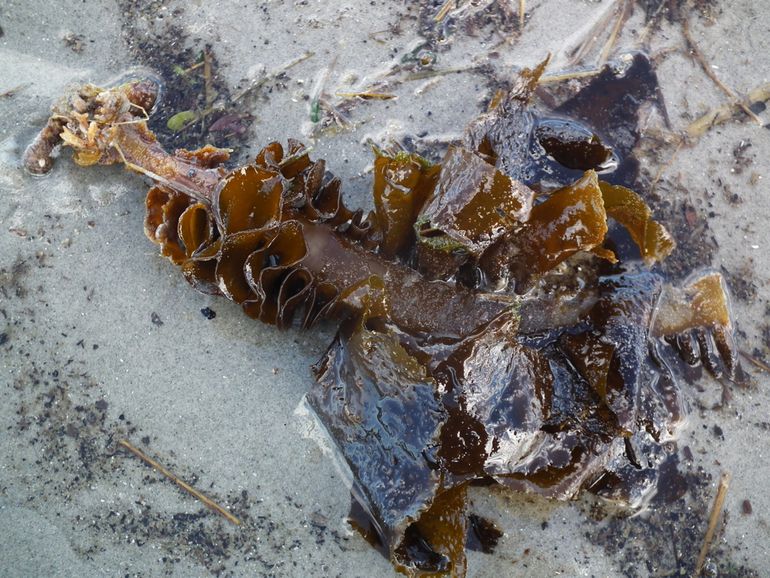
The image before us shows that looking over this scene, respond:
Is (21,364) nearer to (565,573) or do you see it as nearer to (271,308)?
(271,308)

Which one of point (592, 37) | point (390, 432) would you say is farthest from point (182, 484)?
point (592, 37)

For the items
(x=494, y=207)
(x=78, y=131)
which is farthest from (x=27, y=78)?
(x=494, y=207)

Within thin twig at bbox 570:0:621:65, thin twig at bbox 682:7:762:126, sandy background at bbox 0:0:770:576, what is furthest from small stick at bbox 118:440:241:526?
thin twig at bbox 682:7:762:126

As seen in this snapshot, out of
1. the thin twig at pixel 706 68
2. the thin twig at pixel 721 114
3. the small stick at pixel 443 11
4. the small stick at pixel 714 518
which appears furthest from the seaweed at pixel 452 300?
the thin twig at pixel 706 68

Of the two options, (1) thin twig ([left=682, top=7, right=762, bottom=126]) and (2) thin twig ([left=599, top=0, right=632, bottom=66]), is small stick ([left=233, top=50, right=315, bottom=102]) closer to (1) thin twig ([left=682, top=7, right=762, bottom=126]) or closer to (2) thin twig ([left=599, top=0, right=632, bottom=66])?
(2) thin twig ([left=599, top=0, right=632, bottom=66])

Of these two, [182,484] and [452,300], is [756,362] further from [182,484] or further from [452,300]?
[182,484]

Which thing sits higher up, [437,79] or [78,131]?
[437,79]

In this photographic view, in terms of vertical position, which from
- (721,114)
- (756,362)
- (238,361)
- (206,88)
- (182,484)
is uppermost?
(721,114)
